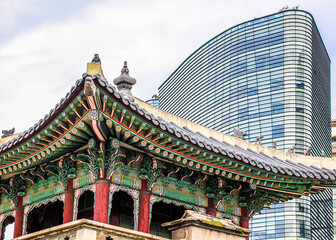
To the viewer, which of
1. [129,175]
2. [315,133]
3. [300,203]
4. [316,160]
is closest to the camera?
[129,175]

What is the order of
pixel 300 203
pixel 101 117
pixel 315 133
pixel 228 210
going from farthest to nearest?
pixel 315 133 < pixel 300 203 < pixel 228 210 < pixel 101 117

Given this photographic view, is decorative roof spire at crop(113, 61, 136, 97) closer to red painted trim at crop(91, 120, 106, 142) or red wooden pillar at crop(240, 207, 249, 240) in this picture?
red painted trim at crop(91, 120, 106, 142)

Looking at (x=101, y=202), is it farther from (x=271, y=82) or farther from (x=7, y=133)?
(x=271, y=82)

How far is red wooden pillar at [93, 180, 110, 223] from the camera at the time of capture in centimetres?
1594

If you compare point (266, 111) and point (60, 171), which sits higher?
point (266, 111)

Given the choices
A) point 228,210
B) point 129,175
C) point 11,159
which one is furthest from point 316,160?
point 11,159

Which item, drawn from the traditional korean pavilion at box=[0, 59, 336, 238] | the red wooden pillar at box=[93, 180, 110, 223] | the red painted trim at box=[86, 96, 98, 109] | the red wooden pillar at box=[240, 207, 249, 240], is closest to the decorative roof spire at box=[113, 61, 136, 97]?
the traditional korean pavilion at box=[0, 59, 336, 238]

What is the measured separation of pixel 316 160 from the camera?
71.1 feet

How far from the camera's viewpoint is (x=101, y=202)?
16109 mm

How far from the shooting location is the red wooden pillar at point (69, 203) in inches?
667

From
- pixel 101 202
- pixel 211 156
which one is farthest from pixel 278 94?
pixel 101 202

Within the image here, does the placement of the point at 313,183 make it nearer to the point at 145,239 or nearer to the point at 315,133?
the point at 145,239

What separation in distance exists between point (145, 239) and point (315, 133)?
82.3 m

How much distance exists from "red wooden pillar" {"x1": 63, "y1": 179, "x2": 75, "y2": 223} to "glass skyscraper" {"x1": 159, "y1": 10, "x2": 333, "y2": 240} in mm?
71785
